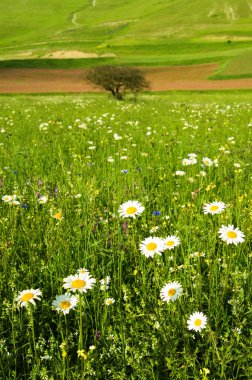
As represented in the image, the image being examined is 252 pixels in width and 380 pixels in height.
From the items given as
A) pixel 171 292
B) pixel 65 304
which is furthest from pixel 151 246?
pixel 65 304

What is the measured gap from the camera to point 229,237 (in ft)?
7.02

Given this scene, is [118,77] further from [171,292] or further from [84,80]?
[171,292]

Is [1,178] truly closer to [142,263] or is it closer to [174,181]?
[174,181]

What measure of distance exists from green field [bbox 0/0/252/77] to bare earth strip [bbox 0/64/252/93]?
3.33 m

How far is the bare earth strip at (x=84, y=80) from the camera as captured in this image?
127 ft

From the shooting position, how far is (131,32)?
3935 inches

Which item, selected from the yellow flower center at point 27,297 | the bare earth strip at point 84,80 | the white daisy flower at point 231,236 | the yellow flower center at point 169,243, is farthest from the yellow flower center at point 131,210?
the bare earth strip at point 84,80

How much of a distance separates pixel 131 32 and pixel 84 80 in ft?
213

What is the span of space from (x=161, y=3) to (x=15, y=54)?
8204 cm

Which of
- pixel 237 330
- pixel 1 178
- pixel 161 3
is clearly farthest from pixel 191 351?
pixel 161 3

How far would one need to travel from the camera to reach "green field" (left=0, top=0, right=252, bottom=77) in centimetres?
6034

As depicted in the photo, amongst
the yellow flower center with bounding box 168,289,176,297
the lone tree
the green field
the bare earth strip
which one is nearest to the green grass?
the yellow flower center with bounding box 168,289,176,297

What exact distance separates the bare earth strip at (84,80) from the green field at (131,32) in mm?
3332

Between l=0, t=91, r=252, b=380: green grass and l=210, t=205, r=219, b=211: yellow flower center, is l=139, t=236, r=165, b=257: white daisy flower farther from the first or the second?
l=210, t=205, r=219, b=211: yellow flower center
